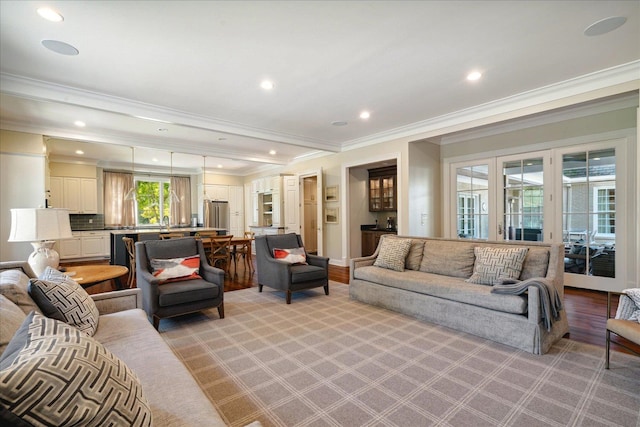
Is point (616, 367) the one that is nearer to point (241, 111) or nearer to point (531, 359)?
point (531, 359)

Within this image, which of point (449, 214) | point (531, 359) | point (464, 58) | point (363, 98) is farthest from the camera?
point (449, 214)

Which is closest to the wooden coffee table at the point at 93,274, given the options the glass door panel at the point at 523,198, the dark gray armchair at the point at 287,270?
the dark gray armchair at the point at 287,270

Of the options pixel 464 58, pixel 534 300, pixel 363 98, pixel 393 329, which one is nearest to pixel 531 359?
pixel 534 300

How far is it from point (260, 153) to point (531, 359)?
22.0ft

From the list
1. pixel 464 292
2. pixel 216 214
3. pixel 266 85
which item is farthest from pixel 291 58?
pixel 216 214

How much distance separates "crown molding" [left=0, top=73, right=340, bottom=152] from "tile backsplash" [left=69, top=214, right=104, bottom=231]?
5714 millimetres

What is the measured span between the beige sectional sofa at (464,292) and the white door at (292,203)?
3.90 m

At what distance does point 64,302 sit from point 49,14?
85.1 inches

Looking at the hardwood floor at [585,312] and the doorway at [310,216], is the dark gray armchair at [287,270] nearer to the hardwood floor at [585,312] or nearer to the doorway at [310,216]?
the hardwood floor at [585,312]

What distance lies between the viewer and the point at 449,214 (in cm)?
599

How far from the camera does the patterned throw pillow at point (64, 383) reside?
73 cm

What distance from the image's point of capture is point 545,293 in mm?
2566

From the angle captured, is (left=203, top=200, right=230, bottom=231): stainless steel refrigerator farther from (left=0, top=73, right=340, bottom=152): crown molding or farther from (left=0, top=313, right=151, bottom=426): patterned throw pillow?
(left=0, top=313, right=151, bottom=426): patterned throw pillow

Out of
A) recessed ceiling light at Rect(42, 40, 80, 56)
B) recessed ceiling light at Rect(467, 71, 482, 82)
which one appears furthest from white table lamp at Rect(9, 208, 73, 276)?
recessed ceiling light at Rect(467, 71, 482, 82)
